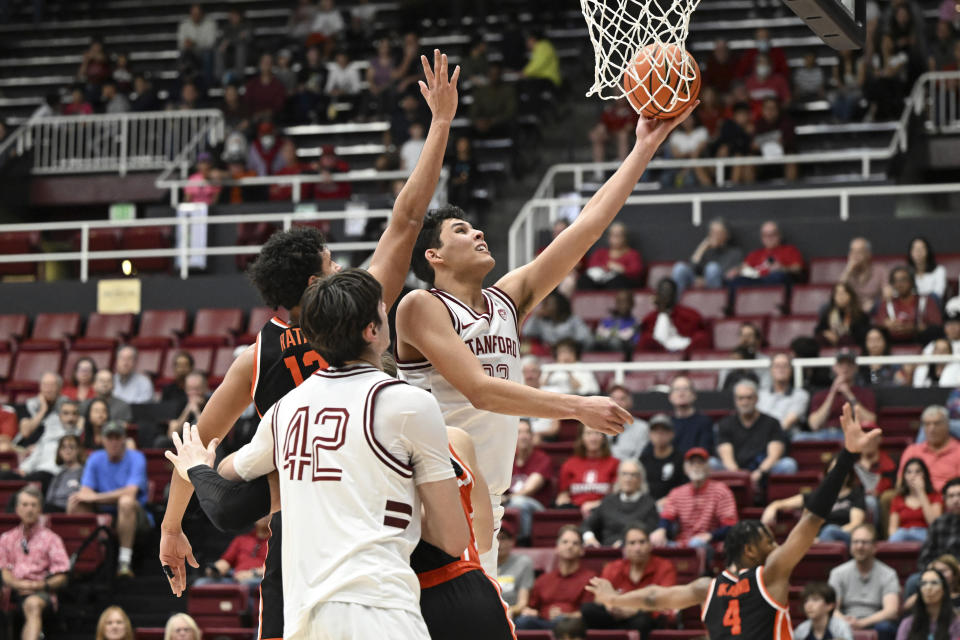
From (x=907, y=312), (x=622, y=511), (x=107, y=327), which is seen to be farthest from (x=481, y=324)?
(x=107, y=327)

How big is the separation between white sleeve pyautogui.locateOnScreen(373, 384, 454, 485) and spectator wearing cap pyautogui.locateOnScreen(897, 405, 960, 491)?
7595mm

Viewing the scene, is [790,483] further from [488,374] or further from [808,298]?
[488,374]

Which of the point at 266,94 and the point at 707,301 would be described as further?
the point at 266,94

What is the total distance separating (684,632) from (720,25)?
42.7 ft

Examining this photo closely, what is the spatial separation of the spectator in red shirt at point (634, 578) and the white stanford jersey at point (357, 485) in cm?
635

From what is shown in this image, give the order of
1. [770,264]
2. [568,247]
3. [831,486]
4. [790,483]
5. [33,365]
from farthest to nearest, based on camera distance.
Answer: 1. [33,365]
2. [770,264]
3. [790,483]
4. [831,486]
5. [568,247]

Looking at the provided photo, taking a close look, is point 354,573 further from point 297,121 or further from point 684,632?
point 297,121

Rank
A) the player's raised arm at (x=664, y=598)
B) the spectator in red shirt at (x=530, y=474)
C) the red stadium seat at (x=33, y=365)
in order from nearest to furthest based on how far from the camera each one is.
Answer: the player's raised arm at (x=664, y=598)
the spectator in red shirt at (x=530, y=474)
the red stadium seat at (x=33, y=365)

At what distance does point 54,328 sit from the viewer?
16516mm

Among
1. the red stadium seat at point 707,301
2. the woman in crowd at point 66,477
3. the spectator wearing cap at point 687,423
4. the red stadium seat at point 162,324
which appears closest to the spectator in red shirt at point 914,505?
the spectator wearing cap at point 687,423

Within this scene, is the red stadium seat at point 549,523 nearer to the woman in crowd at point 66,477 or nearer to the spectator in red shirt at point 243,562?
the spectator in red shirt at point 243,562

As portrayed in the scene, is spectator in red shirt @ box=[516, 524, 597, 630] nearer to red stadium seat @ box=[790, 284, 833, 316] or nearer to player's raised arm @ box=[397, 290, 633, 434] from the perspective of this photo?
red stadium seat @ box=[790, 284, 833, 316]

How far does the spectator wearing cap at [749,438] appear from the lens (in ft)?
38.0

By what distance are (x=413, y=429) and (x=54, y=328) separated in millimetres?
13518
